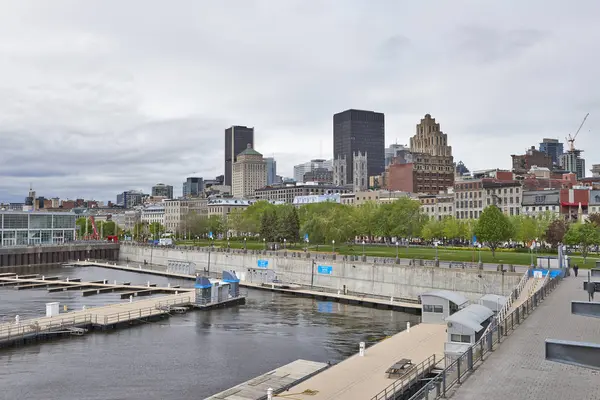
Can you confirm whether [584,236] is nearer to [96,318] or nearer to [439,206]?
[96,318]

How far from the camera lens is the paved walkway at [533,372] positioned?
23.5 m

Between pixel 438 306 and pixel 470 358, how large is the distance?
→ 30.0m

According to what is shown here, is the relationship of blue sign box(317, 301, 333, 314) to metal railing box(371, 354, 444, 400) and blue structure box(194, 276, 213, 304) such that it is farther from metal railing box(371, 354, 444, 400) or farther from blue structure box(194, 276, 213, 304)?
metal railing box(371, 354, 444, 400)

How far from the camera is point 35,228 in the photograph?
6890 inches

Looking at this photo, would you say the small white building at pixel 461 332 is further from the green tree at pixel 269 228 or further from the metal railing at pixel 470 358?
the green tree at pixel 269 228

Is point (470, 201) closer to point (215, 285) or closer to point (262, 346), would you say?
point (215, 285)

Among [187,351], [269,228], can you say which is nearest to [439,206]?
[269,228]

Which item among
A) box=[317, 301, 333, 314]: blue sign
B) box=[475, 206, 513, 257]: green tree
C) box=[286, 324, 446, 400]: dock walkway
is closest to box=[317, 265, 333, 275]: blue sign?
box=[317, 301, 333, 314]: blue sign

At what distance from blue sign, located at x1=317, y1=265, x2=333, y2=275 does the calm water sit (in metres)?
18.8

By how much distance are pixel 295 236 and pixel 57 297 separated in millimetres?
74359

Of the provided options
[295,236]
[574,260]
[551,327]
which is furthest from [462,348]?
[295,236]

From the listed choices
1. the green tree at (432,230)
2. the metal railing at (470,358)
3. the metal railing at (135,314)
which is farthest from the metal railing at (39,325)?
the green tree at (432,230)

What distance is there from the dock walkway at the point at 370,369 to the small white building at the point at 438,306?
2948 mm

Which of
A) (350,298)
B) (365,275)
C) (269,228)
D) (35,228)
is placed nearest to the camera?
(350,298)
